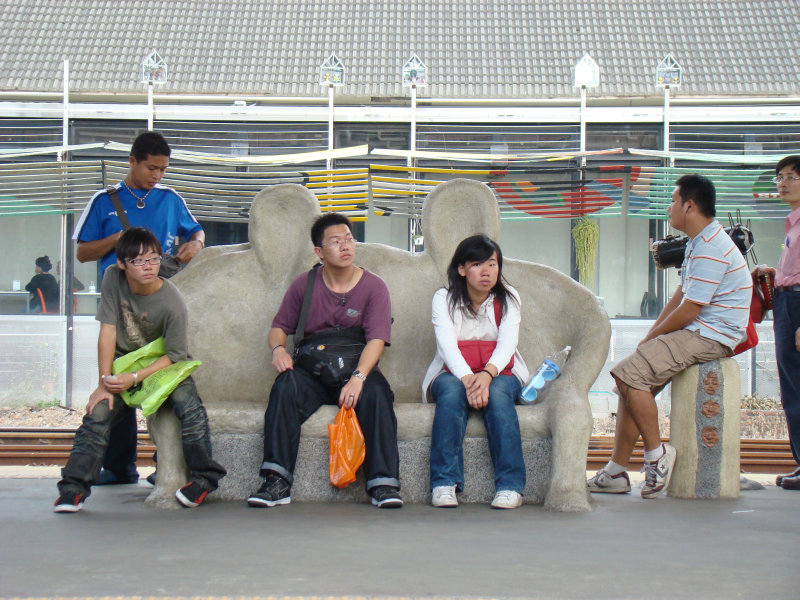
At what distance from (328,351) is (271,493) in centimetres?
67

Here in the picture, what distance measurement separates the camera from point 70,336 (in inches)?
366

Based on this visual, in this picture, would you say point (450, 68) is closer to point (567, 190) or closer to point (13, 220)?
point (567, 190)

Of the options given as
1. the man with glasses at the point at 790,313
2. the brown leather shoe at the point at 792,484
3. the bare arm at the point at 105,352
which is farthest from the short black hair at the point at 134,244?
the brown leather shoe at the point at 792,484

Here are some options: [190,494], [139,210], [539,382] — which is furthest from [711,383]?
[139,210]

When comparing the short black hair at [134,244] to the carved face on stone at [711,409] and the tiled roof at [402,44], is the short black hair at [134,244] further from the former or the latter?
the tiled roof at [402,44]

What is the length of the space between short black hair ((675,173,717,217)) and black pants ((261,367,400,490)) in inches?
66.4

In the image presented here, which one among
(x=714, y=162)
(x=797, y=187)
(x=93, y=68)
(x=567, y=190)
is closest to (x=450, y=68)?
(x=567, y=190)

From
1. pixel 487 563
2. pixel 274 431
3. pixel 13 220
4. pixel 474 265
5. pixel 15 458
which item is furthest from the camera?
pixel 13 220

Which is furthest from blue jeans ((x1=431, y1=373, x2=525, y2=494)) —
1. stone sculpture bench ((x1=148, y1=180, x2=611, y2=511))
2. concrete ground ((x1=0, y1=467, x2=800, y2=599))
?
stone sculpture bench ((x1=148, y1=180, x2=611, y2=511))

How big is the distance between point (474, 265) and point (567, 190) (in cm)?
614

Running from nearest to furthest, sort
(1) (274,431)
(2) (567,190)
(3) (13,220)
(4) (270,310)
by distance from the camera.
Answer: (1) (274,431) → (4) (270,310) → (2) (567,190) → (3) (13,220)

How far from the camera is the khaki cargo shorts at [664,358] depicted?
447cm

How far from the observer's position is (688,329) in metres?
4.55

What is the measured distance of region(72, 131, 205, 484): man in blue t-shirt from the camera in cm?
465
